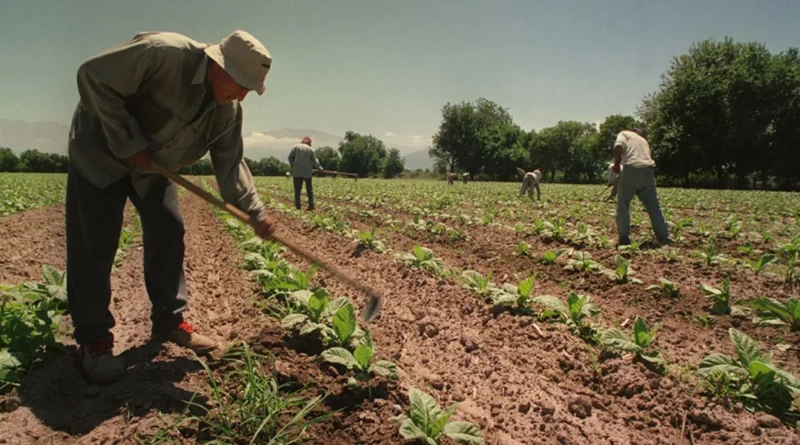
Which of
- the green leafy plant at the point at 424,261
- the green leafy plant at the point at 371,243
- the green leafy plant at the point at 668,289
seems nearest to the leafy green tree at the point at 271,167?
the green leafy plant at the point at 371,243

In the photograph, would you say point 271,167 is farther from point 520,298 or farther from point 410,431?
point 410,431

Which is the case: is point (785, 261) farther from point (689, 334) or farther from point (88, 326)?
point (88, 326)

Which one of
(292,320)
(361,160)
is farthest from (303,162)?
(361,160)

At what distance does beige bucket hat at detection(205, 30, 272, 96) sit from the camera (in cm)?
256

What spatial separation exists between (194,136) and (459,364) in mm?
2539

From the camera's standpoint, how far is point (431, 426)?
89.1 inches

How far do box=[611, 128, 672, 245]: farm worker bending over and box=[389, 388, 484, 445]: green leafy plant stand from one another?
627cm

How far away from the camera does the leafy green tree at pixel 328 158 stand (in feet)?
351

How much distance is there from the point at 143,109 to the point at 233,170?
0.69 m

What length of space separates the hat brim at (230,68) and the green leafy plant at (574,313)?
2983mm

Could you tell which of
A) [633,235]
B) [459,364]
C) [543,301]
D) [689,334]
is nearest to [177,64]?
[459,364]

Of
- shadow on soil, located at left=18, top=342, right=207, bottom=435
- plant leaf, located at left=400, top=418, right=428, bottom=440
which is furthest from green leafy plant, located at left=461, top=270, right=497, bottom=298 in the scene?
shadow on soil, located at left=18, top=342, right=207, bottom=435

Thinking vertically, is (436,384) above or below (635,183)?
below

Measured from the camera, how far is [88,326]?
274 cm
